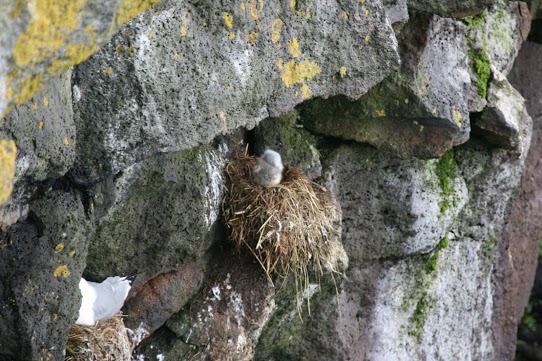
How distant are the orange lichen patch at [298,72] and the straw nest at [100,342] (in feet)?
3.66

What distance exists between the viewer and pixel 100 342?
305cm

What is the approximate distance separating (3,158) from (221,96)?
1.19m

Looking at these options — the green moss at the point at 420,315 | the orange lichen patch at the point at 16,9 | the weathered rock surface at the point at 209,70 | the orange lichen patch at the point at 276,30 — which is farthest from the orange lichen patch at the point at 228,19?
the green moss at the point at 420,315

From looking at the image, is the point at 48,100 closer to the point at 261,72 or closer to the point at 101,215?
the point at 101,215

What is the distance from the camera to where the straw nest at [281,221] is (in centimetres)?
349

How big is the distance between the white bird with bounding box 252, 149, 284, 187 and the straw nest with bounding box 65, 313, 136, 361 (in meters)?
0.80

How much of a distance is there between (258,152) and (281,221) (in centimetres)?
40

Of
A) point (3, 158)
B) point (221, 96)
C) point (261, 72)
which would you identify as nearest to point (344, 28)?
point (261, 72)

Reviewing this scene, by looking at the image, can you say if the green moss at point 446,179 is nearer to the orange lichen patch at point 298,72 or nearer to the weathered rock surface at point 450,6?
the weathered rock surface at point 450,6

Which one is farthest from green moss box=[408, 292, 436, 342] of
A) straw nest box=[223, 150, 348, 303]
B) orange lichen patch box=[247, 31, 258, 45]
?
orange lichen patch box=[247, 31, 258, 45]

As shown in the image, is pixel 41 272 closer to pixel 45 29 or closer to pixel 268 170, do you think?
pixel 45 29

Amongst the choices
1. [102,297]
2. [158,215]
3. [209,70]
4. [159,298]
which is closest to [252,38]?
[209,70]

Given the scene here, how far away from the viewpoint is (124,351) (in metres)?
3.17

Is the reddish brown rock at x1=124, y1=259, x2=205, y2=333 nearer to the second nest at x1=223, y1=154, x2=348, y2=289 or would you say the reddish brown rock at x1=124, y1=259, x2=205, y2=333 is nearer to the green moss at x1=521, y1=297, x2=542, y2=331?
the second nest at x1=223, y1=154, x2=348, y2=289
